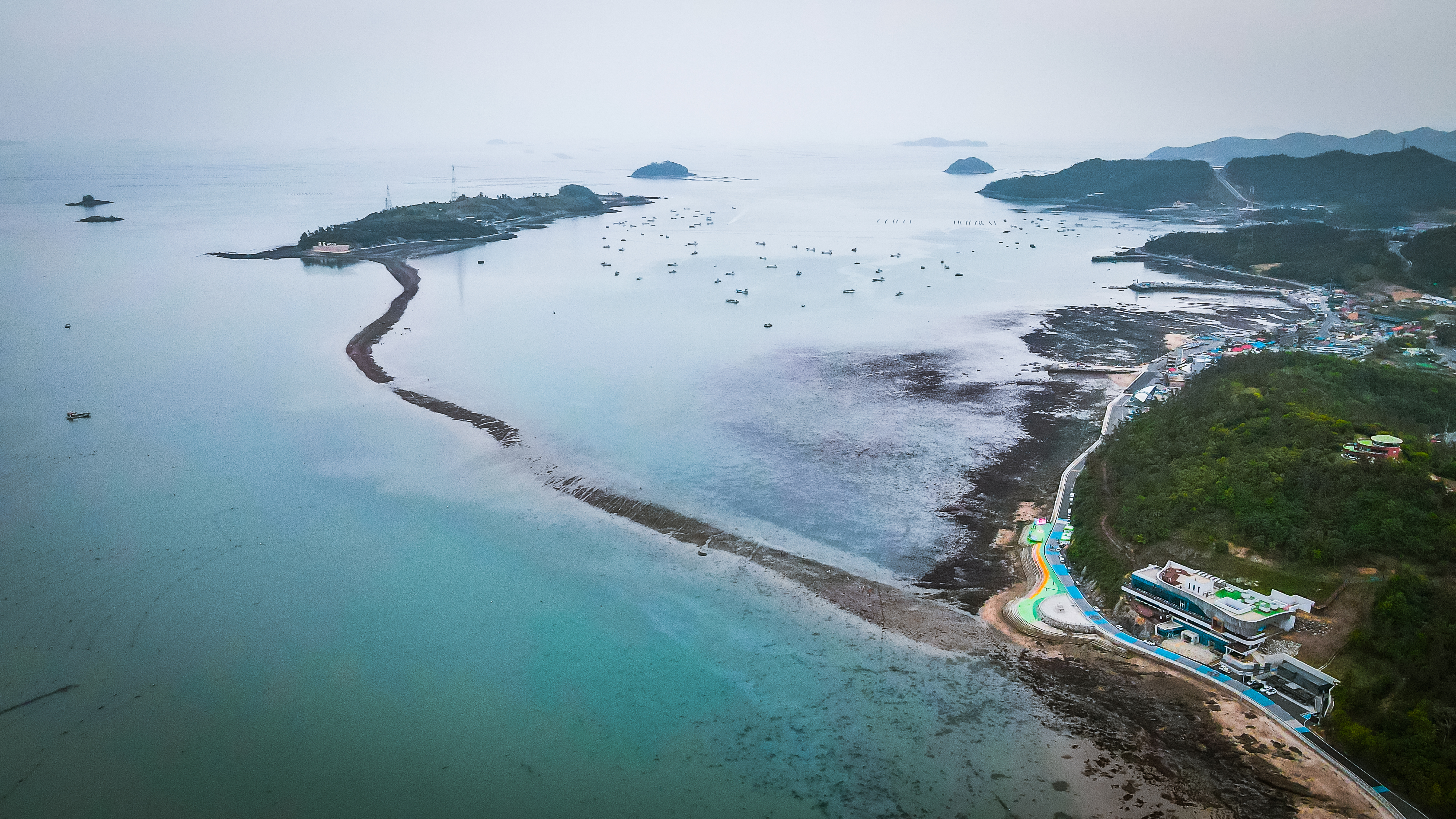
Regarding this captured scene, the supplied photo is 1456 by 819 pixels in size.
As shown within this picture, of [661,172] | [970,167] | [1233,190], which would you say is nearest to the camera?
[1233,190]

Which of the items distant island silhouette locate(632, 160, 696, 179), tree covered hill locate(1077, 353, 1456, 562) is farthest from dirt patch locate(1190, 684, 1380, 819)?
distant island silhouette locate(632, 160, 696, 179)

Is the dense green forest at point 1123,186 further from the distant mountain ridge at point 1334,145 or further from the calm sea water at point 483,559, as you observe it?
the calm sea water at point 483,559

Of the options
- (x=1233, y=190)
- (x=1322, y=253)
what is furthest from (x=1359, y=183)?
(x=1322, y=253)

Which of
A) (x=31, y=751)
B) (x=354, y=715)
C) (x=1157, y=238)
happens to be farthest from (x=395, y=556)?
(x=1157, y=238)

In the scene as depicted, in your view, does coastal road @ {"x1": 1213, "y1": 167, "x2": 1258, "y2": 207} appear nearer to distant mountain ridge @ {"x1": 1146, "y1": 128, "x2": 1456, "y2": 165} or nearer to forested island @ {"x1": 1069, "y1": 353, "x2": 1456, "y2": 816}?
distant mountain ridge @ {"x1": 1146, "y1": 128, "x2": 1456, "y2": 165}

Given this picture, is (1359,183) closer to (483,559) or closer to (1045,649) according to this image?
(1045,649)

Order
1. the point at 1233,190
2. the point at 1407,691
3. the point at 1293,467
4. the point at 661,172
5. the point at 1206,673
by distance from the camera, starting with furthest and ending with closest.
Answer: the point at 661,172 < the point at 1233,190 < the point at 1293,467 < the point at 1206,673 < the point at 1407,691

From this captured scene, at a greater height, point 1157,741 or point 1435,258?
point 1435,258

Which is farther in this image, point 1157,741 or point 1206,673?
point 1206,673
